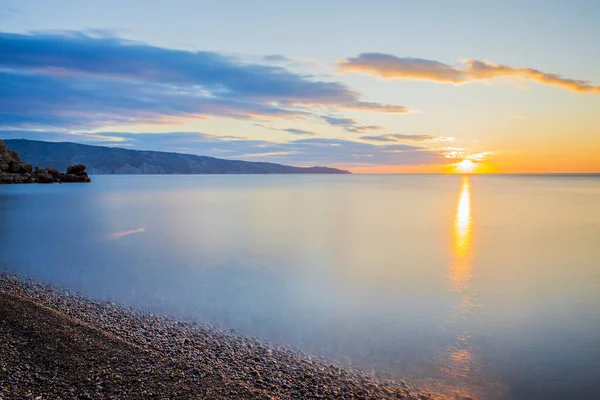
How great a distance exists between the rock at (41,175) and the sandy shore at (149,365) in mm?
95528

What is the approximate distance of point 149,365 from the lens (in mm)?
6309

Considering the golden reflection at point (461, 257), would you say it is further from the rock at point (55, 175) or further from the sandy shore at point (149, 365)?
the rock at point (55, 175)

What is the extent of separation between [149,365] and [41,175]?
101 metres

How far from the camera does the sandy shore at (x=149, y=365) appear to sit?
5.54 m

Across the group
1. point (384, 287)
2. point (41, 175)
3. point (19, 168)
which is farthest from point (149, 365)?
point (41, 175)

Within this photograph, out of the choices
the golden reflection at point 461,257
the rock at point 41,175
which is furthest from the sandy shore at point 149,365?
the rock at point 41,175

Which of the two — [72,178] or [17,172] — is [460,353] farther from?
[72,178]

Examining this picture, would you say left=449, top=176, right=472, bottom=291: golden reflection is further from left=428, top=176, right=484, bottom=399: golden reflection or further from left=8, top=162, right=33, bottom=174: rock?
left=8, top=162, right=33, bottom=174: rock

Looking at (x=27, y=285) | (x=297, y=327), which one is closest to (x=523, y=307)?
(x=297, y=327)

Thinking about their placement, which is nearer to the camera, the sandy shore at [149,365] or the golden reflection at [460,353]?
the sandy shore at [149,365]

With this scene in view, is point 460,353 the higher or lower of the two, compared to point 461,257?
lower

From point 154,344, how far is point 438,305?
8.08 meters

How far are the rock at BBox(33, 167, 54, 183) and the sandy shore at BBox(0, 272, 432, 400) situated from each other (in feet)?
313

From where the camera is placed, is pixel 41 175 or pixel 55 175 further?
pixel 55 175
